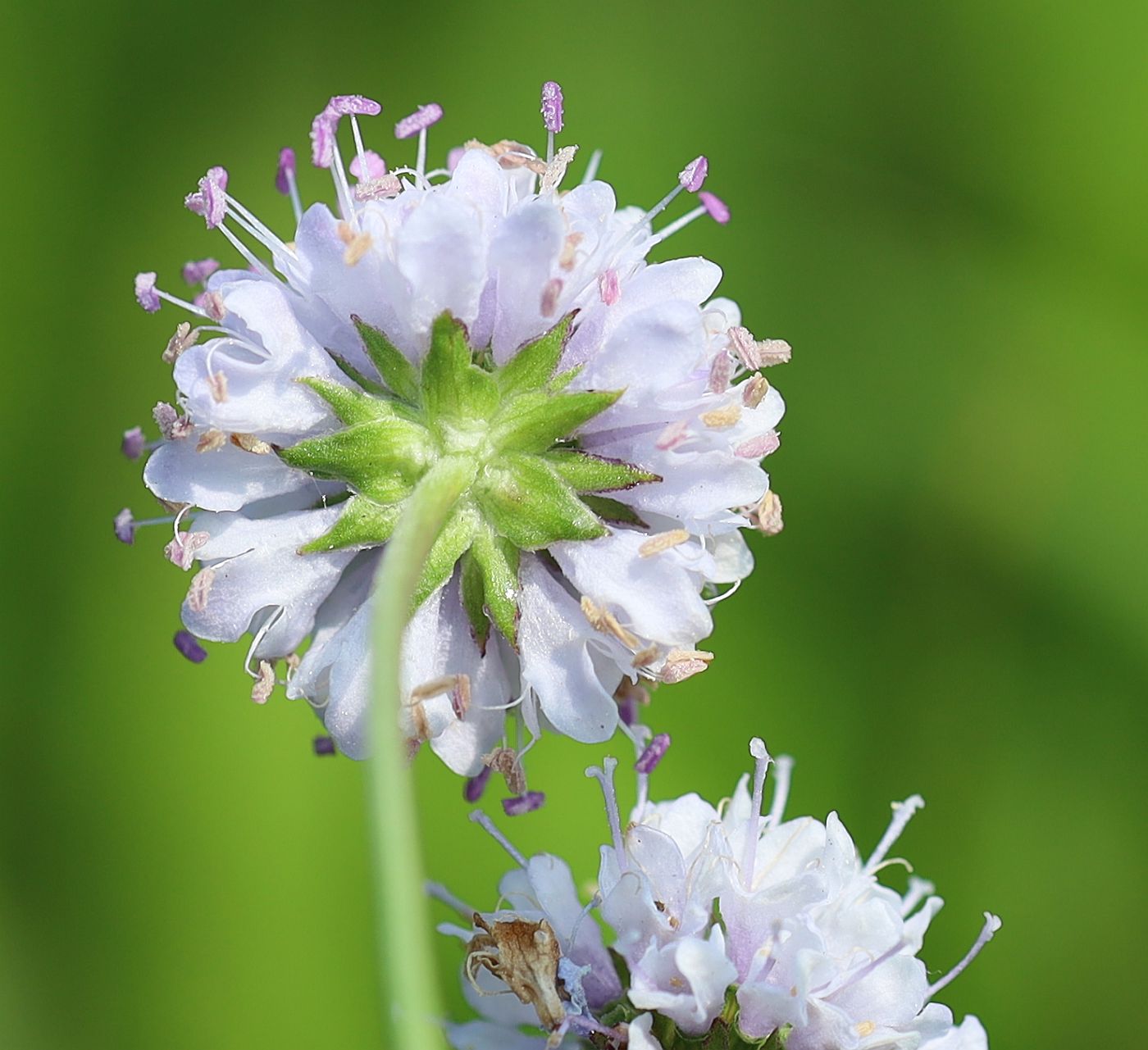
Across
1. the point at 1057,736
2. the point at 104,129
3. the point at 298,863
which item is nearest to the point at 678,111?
the point at 104,129

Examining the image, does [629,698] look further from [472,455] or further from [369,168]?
[369,168]

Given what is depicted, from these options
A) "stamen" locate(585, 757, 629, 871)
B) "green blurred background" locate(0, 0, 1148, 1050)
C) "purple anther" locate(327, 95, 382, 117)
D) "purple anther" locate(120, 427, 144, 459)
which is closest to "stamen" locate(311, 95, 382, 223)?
"purple anther" locate(327, 95, 382, 117)

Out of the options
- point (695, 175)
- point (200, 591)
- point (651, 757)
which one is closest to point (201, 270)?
point (200, 591)

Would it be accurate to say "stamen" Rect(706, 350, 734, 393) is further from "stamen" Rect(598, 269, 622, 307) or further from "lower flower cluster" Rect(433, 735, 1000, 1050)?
"lower flower cluster" Rect(433, 735, 1000, 1050)

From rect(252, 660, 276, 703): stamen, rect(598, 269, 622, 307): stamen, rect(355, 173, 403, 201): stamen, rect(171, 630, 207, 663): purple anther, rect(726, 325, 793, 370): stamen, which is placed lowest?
rect(252, 660, 276, 703): stamen

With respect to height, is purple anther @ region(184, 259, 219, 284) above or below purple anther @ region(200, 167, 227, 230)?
below

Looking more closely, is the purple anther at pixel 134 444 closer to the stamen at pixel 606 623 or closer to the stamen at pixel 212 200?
the stamen at pixel 212 200

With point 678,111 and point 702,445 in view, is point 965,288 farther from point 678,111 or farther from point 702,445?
point 702,445
